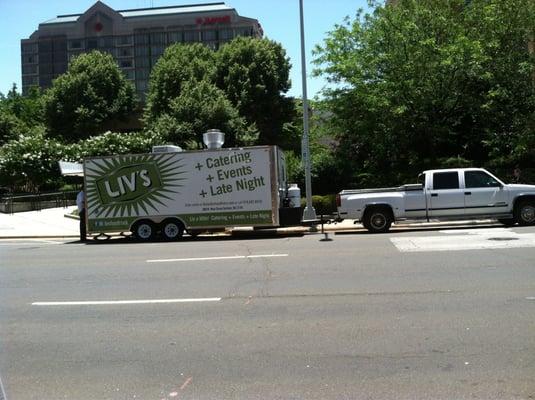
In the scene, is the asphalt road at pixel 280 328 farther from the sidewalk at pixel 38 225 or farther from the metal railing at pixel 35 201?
the metal railing at pixel 35 201

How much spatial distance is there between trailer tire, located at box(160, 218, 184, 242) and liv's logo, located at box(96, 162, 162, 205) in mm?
1131

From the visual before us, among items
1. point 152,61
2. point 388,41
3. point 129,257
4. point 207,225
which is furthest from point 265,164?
point 152,61

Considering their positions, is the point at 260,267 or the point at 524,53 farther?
the point at 524,53

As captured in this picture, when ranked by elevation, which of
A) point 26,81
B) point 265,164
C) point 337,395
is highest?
point 26,81

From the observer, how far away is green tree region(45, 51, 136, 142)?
49822mm

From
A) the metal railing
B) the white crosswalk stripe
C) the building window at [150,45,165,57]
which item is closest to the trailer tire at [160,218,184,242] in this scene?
the white crosswalk stripe

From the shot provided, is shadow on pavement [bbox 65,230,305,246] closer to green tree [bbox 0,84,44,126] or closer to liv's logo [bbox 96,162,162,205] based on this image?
liv's logo [bbox 96,162,162,205]

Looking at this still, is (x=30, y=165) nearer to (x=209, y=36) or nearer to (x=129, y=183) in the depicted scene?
(x=129, y=183)

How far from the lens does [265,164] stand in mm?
18266

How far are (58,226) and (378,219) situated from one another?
14.4 meters

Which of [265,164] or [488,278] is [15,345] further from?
[265,164]

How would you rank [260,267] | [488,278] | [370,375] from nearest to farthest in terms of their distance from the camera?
[370,375] < [488,278] < [260,267]

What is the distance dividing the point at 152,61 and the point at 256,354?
146519 mm

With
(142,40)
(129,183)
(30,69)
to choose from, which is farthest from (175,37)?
(129,183)
